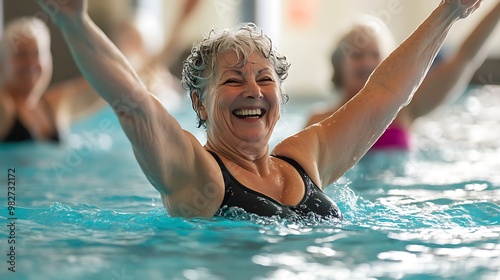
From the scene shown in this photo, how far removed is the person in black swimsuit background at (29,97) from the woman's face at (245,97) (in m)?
3.71

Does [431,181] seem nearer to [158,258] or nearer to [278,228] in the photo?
[278,228]

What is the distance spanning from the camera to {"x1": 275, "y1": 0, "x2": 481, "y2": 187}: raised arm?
3359mm

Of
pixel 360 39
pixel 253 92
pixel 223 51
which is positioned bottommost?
pixel 253 92

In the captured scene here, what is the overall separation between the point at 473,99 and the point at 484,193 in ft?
21.9

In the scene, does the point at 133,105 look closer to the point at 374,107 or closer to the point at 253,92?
the point at 253,92

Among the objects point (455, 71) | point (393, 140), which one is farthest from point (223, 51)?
point (393, 140)

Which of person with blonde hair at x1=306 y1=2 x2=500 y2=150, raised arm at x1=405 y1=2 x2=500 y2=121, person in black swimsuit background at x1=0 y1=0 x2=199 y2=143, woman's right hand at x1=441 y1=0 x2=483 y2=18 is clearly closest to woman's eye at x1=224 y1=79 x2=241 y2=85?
woman's right hand at x1=441 y1=0 x2=483 y2=18

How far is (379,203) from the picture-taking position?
13.6 ft

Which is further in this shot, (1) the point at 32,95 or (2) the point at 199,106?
(1) the point at 32,95

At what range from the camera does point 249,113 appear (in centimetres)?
312

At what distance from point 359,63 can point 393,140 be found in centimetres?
67

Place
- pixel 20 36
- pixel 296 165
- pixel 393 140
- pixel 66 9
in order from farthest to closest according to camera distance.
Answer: pixel 20 36 → pixel 393 140 → pixel 296 165 → pixel 66 9

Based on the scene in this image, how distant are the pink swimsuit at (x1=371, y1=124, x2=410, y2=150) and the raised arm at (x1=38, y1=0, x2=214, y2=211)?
3.21 metres

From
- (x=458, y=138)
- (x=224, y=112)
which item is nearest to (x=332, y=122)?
(x=224, y=112)
